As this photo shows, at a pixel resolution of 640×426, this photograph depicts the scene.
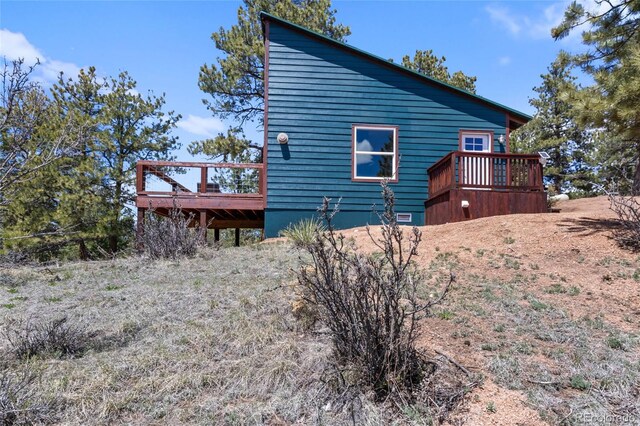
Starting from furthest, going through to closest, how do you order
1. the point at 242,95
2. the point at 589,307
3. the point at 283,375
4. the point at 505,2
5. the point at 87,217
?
the point at 242,95 → the point at 87,217 → the point at 505,2 → the point at 589,307 → the point at 283,375

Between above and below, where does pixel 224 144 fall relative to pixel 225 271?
above

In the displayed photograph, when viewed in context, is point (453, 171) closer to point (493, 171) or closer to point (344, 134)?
point (493, 171)

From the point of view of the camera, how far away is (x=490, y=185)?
9.03m

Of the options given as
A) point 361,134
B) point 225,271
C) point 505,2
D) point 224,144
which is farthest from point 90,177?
point 505,2

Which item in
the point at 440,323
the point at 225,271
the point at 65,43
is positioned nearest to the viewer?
the point at 440,323

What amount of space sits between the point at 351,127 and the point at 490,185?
3.70 meters

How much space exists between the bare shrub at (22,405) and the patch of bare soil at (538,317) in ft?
8.11

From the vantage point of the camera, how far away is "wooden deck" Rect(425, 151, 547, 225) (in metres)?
8.88

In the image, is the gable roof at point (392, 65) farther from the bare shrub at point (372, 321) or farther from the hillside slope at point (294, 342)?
the bare shrub at point (372, 321)

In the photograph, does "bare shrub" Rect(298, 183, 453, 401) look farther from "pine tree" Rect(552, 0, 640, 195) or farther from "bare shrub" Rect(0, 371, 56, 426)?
"pine tree" Rect(552, 0, 640, 195)

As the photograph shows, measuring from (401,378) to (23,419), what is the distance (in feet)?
7.39

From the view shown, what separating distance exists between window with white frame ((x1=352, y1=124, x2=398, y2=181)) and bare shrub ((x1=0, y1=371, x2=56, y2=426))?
889 centimetres

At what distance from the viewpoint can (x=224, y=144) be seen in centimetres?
1542

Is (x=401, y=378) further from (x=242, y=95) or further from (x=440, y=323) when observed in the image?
(x=242, y=95)
